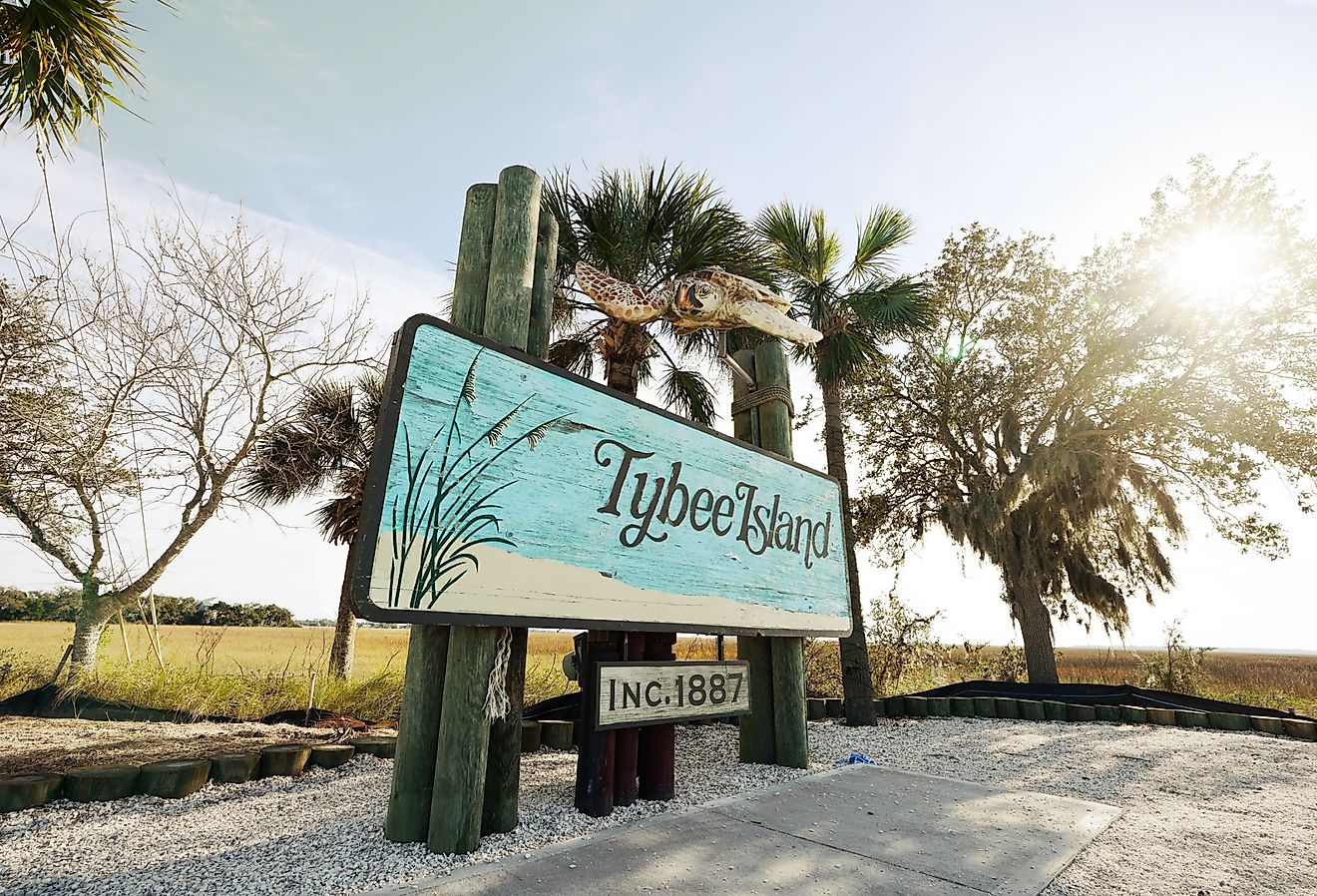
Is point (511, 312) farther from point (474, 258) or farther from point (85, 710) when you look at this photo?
point (85, 710)

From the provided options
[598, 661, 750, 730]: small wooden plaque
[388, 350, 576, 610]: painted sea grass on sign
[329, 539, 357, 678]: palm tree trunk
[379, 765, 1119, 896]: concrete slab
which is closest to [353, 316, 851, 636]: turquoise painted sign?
[388, 350, 576, 610]: painted sea grass on sign

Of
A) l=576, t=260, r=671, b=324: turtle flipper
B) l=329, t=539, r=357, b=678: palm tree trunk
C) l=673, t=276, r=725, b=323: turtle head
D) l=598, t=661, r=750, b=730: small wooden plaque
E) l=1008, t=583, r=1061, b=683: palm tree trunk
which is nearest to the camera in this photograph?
l=598, t=661, r=750, b=730: small wooden plaque

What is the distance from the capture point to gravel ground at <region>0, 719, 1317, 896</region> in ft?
8.05

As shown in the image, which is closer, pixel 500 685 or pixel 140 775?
pixel 500 685

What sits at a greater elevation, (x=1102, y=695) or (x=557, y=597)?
(x=557, y=597)

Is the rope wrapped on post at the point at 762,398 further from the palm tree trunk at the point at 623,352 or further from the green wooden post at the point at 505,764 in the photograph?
the green wooden post at the point at 505,764

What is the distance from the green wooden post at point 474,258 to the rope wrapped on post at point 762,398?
2848 millimetres

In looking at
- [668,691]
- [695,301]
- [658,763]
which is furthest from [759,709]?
[695,301]

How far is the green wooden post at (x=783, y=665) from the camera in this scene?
187 inches

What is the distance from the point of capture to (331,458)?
8672mm

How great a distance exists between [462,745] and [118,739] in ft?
11.8

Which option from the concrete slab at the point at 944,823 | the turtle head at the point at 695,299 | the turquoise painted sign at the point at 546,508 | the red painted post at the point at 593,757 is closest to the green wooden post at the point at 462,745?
the turquoise painted sign at the point at 546,508

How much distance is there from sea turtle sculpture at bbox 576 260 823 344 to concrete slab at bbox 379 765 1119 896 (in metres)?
3.41

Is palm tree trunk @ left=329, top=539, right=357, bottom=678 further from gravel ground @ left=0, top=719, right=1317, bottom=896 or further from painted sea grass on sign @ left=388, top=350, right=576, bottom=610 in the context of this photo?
painted sea grass on sign @ left=388, top=350, right=576, bottom=610
